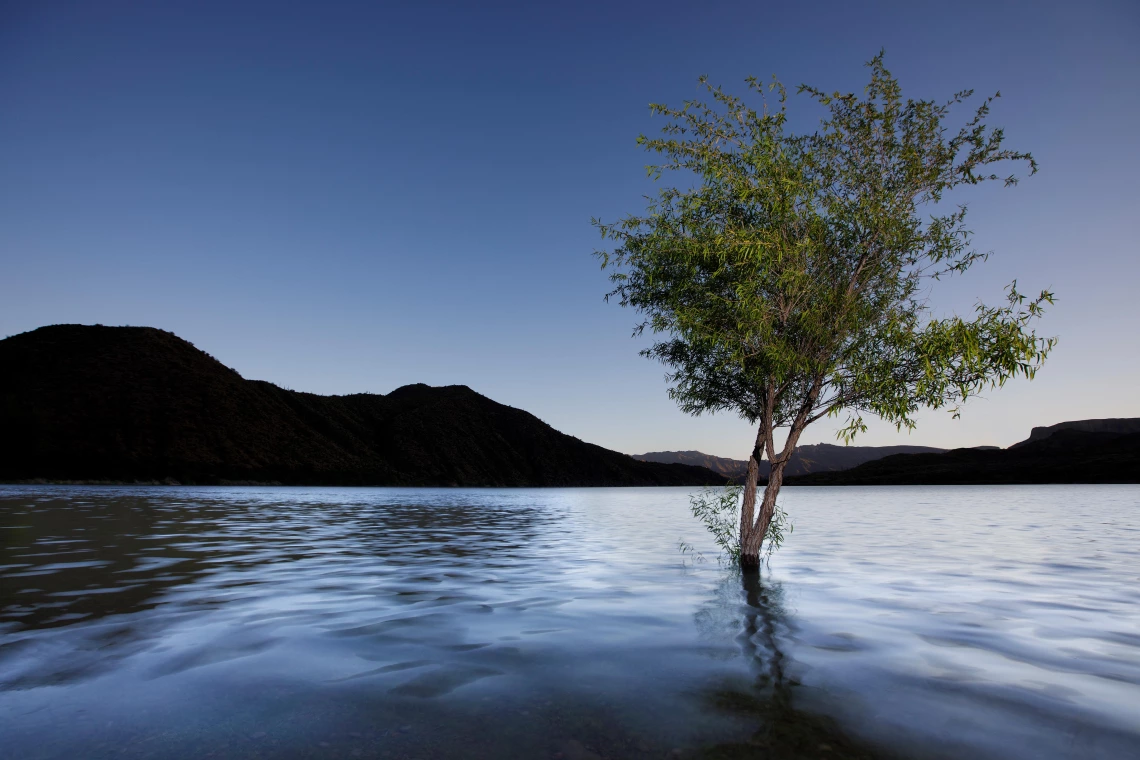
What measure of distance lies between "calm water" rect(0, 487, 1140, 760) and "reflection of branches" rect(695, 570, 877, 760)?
1.6 inches

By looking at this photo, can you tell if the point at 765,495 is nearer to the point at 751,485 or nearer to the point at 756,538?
the point at 751,485

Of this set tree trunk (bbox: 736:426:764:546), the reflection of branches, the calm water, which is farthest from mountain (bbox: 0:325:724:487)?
the reflection of branches

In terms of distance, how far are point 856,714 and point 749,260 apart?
38.6 ft

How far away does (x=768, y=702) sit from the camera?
7223 millimetres

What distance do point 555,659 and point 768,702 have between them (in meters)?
3.04

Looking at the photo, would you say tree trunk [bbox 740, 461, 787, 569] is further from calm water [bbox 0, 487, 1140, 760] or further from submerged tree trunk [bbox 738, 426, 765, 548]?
calm water [bbox 0, 487, 1140, 760]

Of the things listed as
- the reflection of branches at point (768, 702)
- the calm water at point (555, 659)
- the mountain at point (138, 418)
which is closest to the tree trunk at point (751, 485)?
the calm water at point (555, 659)

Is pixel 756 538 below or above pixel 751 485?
below

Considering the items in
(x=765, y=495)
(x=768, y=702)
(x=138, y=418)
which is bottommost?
(x=768, y=702)

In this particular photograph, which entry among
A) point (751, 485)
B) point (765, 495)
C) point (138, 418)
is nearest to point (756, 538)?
point (765, 495)

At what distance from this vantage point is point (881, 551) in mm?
24797

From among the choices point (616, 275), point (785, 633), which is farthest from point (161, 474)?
point (785, 633)

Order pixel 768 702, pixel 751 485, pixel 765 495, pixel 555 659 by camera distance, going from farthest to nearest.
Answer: pixel 765 495 < pixel 751 485 < pixel 555 659 < pixel 768 702

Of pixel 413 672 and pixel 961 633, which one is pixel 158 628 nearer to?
pixel 413 672
